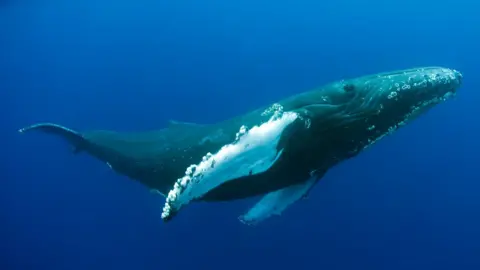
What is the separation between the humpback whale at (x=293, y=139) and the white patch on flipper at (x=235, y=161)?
0.04 ft

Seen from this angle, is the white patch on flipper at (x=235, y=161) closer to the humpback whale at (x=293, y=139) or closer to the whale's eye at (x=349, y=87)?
the humpback whale at (x=293, y=139)

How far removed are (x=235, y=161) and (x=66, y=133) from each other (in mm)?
5324

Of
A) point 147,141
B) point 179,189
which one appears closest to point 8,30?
point 147,141

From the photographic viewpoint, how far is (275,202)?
6.57 meters

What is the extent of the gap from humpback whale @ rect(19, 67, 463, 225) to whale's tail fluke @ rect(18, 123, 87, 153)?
9.35 feet

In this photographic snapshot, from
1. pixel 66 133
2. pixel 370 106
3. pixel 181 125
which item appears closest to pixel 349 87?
pixel 370 106

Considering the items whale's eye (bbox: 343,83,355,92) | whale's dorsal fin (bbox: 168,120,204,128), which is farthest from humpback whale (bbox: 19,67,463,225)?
whale's dorsal fin (bbox: 168,120,204,128)

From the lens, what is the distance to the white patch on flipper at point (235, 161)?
16.2ft

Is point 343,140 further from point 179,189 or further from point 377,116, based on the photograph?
point 179,189

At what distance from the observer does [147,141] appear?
7652mm

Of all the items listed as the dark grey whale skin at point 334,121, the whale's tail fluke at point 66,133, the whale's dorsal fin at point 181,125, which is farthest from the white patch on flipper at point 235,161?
the whale's tail fluke at point 66,133

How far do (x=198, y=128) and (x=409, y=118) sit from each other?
11.2 ft

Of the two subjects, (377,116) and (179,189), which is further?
(377,116)

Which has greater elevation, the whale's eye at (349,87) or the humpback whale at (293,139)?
the whale's eye at (349,87)
